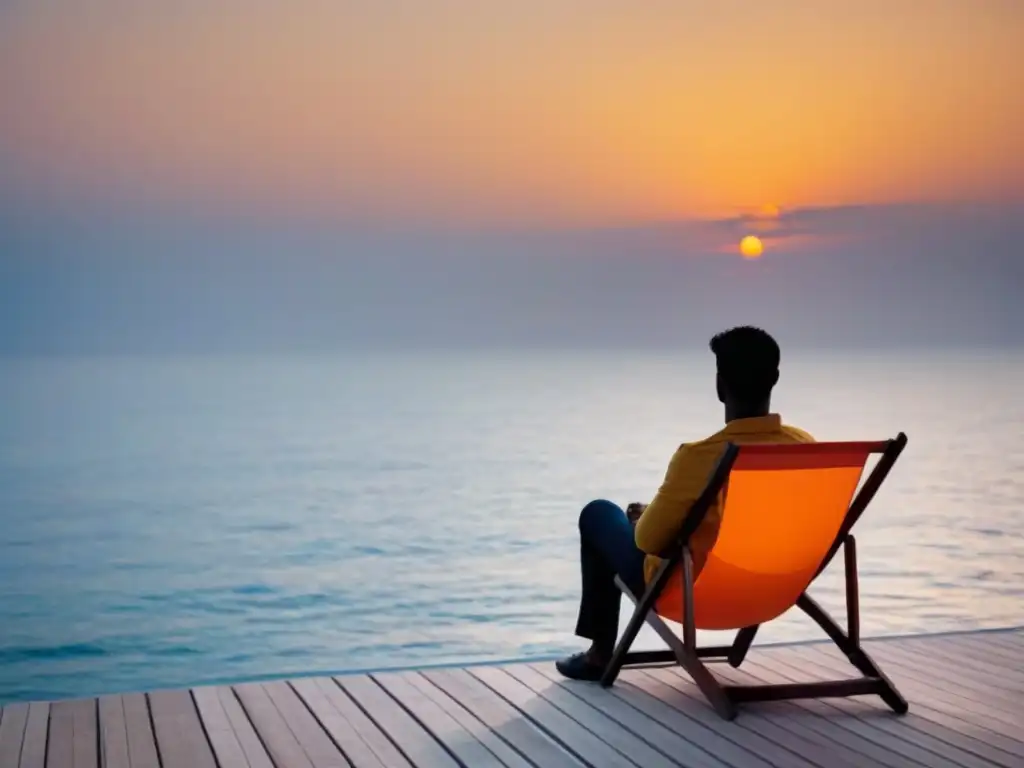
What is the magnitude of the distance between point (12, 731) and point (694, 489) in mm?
1918

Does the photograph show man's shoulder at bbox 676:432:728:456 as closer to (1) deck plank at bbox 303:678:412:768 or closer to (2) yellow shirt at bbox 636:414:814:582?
(2) yellow shirt at bbox 636:414:814:582

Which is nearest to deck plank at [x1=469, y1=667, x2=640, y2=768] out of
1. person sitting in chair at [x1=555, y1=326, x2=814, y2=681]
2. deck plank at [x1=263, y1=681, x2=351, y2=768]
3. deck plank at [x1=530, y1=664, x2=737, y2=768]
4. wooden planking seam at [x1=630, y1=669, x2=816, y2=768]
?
deck plank at [x1=530, y1=664, x2=737, y2=768]

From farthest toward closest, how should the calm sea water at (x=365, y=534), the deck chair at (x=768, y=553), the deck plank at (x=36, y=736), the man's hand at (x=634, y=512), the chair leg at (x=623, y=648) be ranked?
the calm sea water at (x=365, y=534)
the man's hand at (x=634, y=512)
the chair leg at (x=623, y=648)
the deck chair at (x=768, y=553)
the deck plank at (x=36, y=736)

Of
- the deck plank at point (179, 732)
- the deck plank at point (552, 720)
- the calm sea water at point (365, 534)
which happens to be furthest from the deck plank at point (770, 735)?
the calm sea water at point (365, 534)

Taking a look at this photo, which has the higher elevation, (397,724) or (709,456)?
(709,456)

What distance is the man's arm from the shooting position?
12.0ft

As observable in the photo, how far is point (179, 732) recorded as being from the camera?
3518 mm

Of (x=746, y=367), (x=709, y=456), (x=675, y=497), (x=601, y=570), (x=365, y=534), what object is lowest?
(x=365, y=534)

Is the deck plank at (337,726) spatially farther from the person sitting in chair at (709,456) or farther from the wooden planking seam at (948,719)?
the wooden planking seam at (948,719)

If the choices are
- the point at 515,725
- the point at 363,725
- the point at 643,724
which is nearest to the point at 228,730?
the point at 363,725

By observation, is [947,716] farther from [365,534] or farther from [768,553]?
[365,534]

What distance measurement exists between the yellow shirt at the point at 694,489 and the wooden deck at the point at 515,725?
1.57ft

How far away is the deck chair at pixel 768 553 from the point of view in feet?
11.9

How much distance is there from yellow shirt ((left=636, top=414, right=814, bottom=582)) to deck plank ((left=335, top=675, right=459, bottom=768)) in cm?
81
